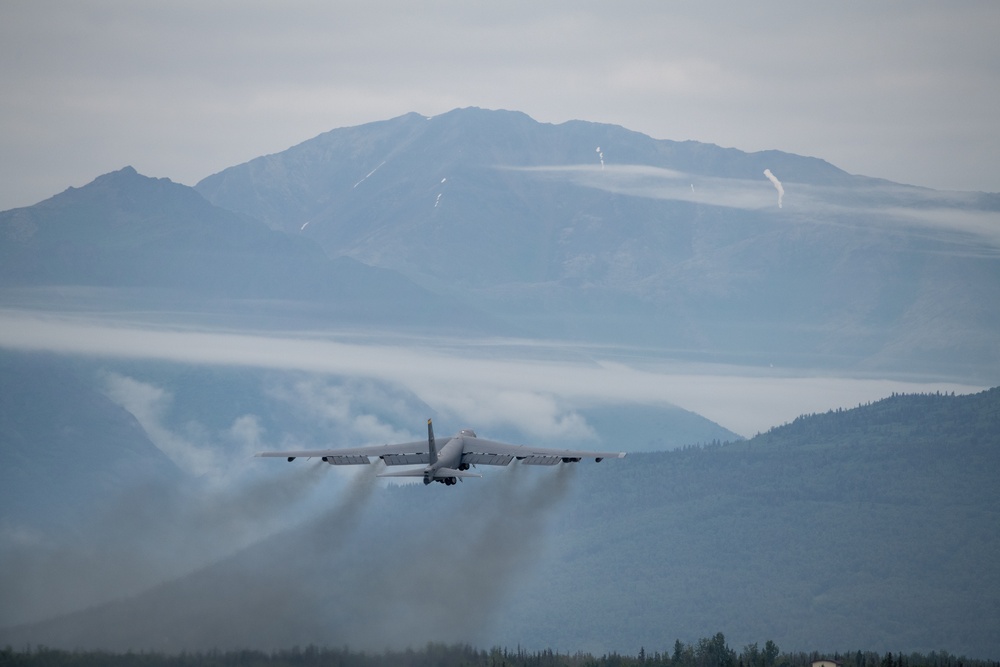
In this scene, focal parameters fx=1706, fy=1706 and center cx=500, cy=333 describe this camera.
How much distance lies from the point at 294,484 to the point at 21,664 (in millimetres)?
37950

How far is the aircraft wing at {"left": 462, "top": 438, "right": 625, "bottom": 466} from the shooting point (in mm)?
142625

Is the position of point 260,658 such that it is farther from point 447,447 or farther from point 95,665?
point 447,447

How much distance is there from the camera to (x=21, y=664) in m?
195

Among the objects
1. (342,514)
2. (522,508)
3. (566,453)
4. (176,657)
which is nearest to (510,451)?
(566,453)

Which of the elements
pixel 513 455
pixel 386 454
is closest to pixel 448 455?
pixel 513 455

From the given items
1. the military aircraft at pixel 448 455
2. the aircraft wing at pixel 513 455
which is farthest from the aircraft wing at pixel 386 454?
the aircraft wing at pixel 513 455

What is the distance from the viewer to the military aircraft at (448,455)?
471 ft

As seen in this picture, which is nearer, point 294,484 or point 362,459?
point 362,459

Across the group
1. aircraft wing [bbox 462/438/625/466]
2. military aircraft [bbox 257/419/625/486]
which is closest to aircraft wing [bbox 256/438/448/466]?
military aircraft [bbox 257/419/625/486]

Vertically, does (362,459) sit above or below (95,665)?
above

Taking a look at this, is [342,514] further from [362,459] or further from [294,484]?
[362,459]

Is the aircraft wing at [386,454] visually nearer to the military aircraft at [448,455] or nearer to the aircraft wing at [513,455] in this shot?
the military aircraft at [448,455]

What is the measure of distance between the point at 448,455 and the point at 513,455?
6326 millimetres

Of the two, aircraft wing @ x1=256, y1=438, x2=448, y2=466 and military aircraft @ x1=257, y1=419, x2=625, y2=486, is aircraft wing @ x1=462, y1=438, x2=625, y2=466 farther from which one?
aircraft wing @ x1=256, y1=438, x2=448, y2=466
